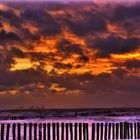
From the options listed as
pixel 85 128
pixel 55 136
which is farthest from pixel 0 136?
pixel 85 128

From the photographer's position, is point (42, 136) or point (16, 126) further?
point (42, 136)

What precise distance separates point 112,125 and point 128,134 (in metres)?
0.83

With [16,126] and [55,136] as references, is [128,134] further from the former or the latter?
[16,126]

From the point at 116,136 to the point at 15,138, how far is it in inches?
160

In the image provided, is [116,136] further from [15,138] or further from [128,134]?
[15,138]

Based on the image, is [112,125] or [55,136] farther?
[112,125]

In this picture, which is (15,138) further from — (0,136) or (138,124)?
(138,124)

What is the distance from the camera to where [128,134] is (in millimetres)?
18922

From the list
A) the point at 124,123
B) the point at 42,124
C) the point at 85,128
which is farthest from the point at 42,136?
the point at 124,123

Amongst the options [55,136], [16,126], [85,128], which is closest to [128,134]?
[85,128]

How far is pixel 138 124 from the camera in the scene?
62.3ft

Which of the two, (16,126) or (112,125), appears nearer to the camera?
(16,126)

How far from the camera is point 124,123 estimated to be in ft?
63.1

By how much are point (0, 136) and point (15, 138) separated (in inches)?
30.2
